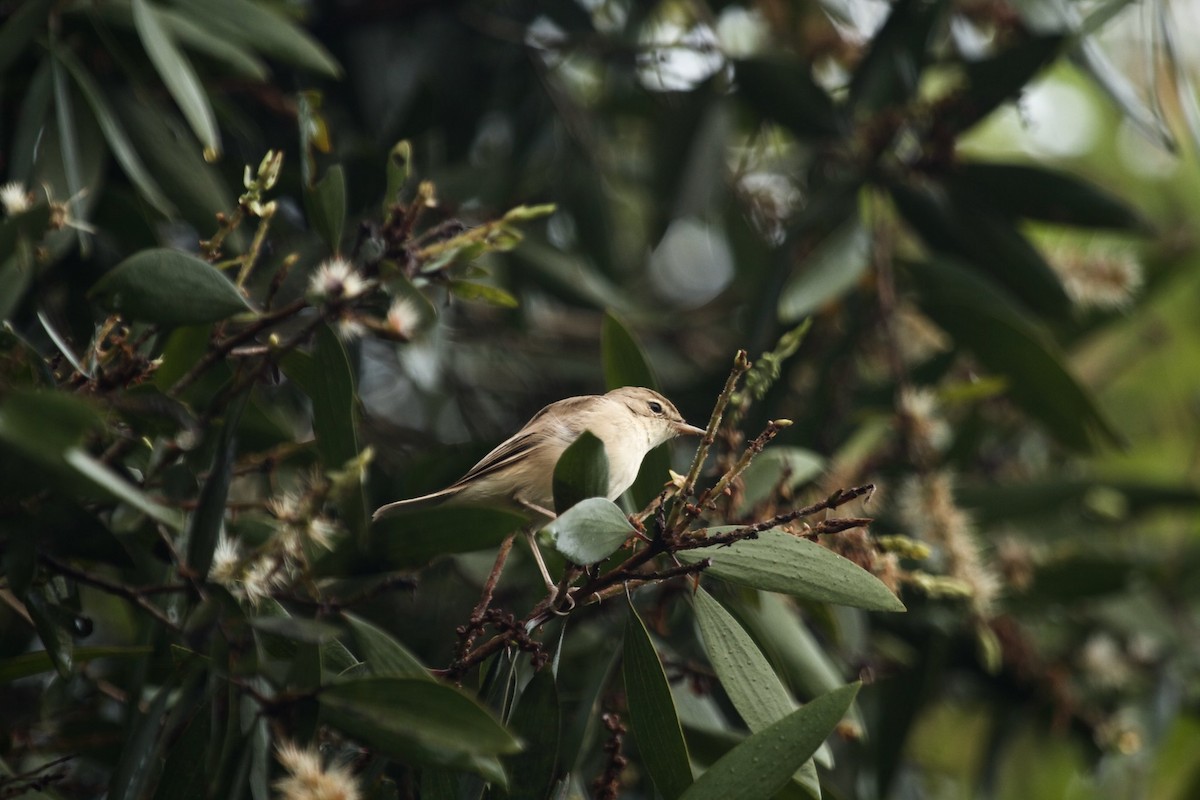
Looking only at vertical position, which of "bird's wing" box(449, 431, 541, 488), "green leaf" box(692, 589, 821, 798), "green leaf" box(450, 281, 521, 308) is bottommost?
"green leaf" box(692, 589, 821, 798)

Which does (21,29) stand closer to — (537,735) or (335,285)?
(335,285)

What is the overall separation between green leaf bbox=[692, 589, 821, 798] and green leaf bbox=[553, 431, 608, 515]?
0.27 meters

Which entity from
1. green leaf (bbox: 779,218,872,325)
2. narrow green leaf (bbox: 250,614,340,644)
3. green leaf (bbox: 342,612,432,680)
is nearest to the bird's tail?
green leaf (bbox: 342,612,432,680)

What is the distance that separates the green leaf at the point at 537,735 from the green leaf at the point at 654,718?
128 millimetres

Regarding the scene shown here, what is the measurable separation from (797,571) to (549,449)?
638 millimetres

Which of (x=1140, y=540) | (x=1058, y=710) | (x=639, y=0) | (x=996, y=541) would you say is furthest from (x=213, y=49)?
(x=1140, y=540)

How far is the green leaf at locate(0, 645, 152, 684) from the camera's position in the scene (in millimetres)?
1992

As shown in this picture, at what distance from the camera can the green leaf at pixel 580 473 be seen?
1688 millimetres

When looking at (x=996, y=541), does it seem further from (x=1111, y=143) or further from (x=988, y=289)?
(x=1111, y=143)

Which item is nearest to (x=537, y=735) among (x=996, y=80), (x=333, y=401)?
(x=333, y=401)

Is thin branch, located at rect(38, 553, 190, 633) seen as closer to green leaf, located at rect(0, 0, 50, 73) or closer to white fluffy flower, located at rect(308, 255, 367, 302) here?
white fluffy flower, located at rect(308, 255, 367, 302)

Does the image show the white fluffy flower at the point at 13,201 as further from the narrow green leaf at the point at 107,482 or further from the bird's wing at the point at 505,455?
the bird's wing at the point at 505,455

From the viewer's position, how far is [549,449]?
2.20m

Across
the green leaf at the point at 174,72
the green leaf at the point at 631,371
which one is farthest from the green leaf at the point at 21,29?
the green leaf at the point at 631,371
